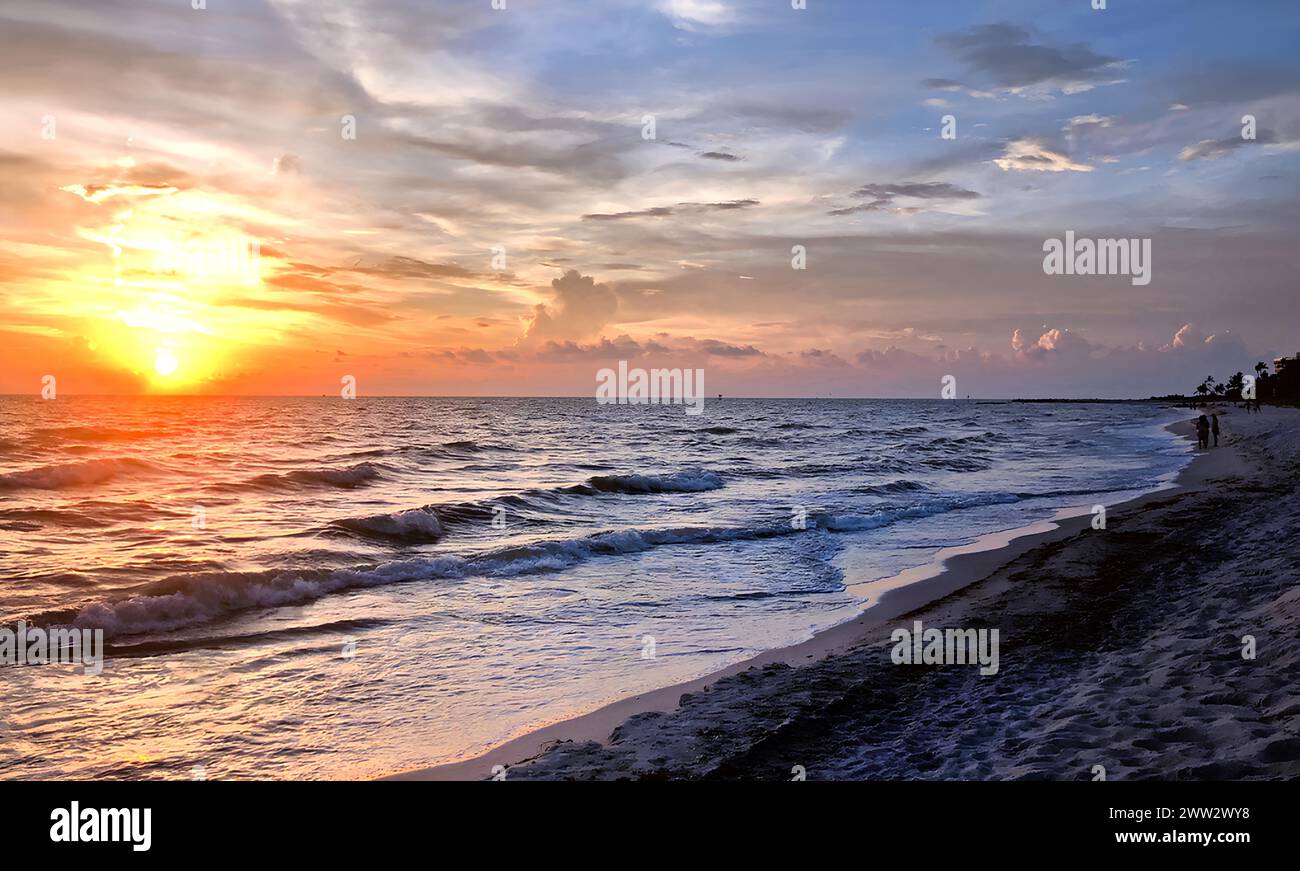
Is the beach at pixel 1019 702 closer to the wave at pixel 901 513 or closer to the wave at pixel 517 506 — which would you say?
the wave at pixel 901 513

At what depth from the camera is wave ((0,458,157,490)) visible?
102 feet

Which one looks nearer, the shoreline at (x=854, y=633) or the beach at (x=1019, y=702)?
the beach at (x=1019, y=702)

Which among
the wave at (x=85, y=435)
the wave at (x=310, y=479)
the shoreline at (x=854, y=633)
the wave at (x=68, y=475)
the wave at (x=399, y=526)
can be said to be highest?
the wave at (x=85, y=435)

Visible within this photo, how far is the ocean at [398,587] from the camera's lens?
873cm

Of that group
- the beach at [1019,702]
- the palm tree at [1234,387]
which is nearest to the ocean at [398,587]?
the beach at [1019,702]

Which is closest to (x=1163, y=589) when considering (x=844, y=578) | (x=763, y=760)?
(x=844, y=578)

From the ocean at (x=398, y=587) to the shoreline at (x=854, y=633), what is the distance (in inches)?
12.3

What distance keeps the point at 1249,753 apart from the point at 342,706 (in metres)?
8.90

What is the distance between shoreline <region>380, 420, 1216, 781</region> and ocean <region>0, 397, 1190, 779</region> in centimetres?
31

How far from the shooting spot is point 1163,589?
41.3 feet

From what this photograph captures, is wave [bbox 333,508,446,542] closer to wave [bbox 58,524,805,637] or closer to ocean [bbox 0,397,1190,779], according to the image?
ocean [bbox 0,397,1190,779]

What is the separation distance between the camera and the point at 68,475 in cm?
3247
